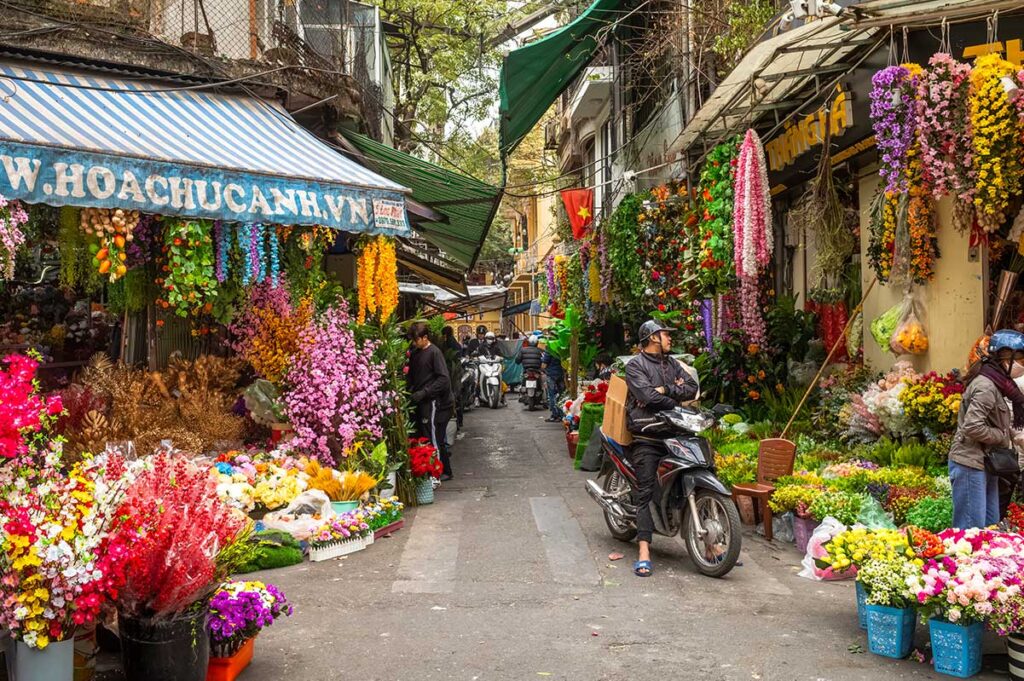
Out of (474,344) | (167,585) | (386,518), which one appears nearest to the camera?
(167,585)

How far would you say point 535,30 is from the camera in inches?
848

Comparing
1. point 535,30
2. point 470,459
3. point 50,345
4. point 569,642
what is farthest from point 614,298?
point 569,642

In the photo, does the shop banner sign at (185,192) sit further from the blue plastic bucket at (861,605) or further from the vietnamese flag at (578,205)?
the vietnamese flag at (578,205)

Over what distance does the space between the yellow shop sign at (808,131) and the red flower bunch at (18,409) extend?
8538mm

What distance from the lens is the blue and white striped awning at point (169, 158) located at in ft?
26.3

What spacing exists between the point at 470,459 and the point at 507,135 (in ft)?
16.6

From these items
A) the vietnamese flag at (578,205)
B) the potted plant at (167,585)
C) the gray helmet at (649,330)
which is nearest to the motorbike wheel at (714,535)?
the gray helmet at (649,330)

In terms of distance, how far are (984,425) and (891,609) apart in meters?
1.76

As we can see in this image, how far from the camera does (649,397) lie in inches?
300

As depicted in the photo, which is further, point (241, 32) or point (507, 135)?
point (507, 135)

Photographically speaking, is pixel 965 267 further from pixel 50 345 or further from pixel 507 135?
pixel 50 345

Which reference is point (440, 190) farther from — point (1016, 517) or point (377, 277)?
point (1016, 517)

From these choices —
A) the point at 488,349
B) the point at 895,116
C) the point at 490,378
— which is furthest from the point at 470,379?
the point at 895,116

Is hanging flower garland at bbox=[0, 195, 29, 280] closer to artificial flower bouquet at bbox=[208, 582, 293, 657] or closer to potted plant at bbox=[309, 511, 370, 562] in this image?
potted plant at bbox=[309, 511, 370, 562]
